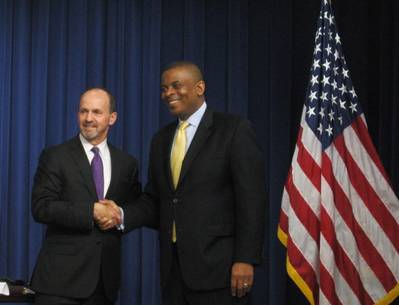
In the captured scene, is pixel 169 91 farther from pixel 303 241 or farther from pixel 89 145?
pixel 303 241

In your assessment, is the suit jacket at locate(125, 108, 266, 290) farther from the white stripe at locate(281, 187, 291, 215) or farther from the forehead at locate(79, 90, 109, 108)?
the white stripe at locate(281, 187, 291, 215)

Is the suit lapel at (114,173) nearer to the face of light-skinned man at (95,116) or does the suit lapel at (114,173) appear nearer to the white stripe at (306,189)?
the face of light-skinned man at (95,116)

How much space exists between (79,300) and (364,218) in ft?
4.61

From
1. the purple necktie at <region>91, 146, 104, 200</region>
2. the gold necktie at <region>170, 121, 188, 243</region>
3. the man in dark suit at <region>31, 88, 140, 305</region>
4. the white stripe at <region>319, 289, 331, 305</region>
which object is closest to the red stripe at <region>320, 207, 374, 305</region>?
the white stripe at <region>319, 289, 331, 305</region>

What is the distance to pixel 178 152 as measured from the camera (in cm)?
267

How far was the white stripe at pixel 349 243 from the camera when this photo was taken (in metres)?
3.06

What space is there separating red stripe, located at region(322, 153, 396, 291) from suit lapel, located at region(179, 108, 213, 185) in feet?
2.63

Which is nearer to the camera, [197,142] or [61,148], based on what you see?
[197,142]

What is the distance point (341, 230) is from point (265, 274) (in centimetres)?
92

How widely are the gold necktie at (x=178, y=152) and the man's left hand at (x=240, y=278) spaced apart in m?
0.30

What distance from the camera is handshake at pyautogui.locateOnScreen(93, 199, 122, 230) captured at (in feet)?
8.55

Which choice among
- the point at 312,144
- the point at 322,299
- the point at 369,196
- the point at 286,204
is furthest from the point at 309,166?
the point at 322,299

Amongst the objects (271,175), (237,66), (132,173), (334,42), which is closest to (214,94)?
(237,66)

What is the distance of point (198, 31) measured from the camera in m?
4.00
